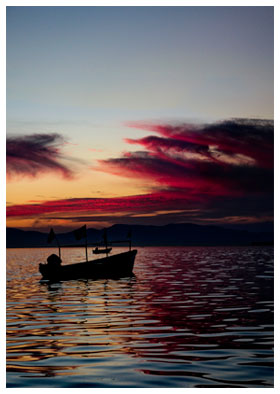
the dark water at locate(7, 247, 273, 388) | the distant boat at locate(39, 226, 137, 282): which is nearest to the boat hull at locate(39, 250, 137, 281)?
the distant boat at locate(39, 226, 137, 282)

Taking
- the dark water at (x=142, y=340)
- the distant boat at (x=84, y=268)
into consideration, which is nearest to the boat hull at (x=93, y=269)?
the distant boat at (x=84, y=268)

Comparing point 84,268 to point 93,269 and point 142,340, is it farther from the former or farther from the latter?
point 142,340

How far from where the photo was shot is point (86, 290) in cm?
4450

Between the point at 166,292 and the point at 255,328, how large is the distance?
17.0 m

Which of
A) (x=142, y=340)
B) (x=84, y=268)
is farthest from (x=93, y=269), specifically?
(x=142, y=340)

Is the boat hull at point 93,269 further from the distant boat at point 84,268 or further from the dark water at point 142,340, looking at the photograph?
the dark water at point 142,340

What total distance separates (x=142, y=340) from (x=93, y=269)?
118 ft

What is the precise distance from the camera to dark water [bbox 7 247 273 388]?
Answer: 15.4 m

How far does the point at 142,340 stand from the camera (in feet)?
68.5

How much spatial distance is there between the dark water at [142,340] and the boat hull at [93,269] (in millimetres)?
15943
